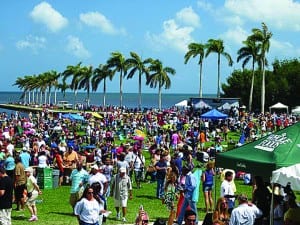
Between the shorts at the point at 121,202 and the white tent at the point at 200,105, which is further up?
the white tent at the point at 200,105

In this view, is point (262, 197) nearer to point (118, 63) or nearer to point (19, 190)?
point (19, 190)

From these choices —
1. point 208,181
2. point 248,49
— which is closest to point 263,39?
point 248,49

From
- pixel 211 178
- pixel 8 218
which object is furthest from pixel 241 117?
pixel 8 218

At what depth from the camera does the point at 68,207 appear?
16531 mm

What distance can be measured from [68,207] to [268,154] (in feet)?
26.2

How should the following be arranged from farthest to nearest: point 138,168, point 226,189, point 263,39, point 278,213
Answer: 1. point 263,39
2. point 138,168
3. point 226,189
4. point 278,213

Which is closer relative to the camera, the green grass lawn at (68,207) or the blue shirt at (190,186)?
the blue shirt at (190,186)

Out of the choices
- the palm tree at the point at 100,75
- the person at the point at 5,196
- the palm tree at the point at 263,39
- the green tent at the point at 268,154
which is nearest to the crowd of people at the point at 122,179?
the person at the point at 5,196

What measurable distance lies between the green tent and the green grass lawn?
4.49m

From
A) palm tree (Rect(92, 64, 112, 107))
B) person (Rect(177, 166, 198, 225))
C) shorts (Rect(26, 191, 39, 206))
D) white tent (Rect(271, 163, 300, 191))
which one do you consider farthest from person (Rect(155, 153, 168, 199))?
palm tree (Rect(92, 64, 112, 107))

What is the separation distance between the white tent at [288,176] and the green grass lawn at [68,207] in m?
5.80

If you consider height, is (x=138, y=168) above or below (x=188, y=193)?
below

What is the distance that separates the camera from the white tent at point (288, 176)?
9.16 metres

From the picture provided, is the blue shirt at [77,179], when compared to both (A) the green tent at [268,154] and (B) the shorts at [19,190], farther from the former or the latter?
(A) the green tent at [268,154]
